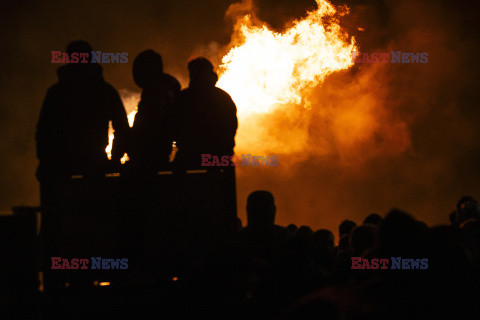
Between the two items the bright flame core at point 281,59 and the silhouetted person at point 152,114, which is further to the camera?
the bright flame core at point 281,59

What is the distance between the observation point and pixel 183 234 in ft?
12.3

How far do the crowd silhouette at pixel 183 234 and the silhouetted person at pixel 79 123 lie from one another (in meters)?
0.01

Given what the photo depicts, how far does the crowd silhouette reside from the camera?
8.88 feet

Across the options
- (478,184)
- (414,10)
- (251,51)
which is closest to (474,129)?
(478,184)

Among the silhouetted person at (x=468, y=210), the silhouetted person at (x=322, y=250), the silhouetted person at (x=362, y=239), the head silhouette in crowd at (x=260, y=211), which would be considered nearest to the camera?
the silhouetted person at (x=362, y=239)

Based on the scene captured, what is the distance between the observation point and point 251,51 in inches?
438

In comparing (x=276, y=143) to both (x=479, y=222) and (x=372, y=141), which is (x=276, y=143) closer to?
(x=372, y=141)

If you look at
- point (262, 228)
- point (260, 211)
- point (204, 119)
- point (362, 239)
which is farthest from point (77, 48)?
point (362, 239)

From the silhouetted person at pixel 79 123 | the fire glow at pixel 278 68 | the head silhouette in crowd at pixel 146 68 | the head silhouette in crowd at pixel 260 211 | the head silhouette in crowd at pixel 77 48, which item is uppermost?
the fire glow at pixel 278 68

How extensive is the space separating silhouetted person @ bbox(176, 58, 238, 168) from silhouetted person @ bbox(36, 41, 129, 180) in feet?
1.91

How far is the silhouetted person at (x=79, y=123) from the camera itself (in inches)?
157

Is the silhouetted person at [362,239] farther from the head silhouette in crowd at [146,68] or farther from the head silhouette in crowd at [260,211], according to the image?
the head silhouette in crowd at [146,68]

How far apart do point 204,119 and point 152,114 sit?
0.47 meters

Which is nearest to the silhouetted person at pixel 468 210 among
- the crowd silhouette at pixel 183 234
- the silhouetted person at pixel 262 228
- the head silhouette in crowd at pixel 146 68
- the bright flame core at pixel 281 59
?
the crowd silhouette at pixel 183 234
